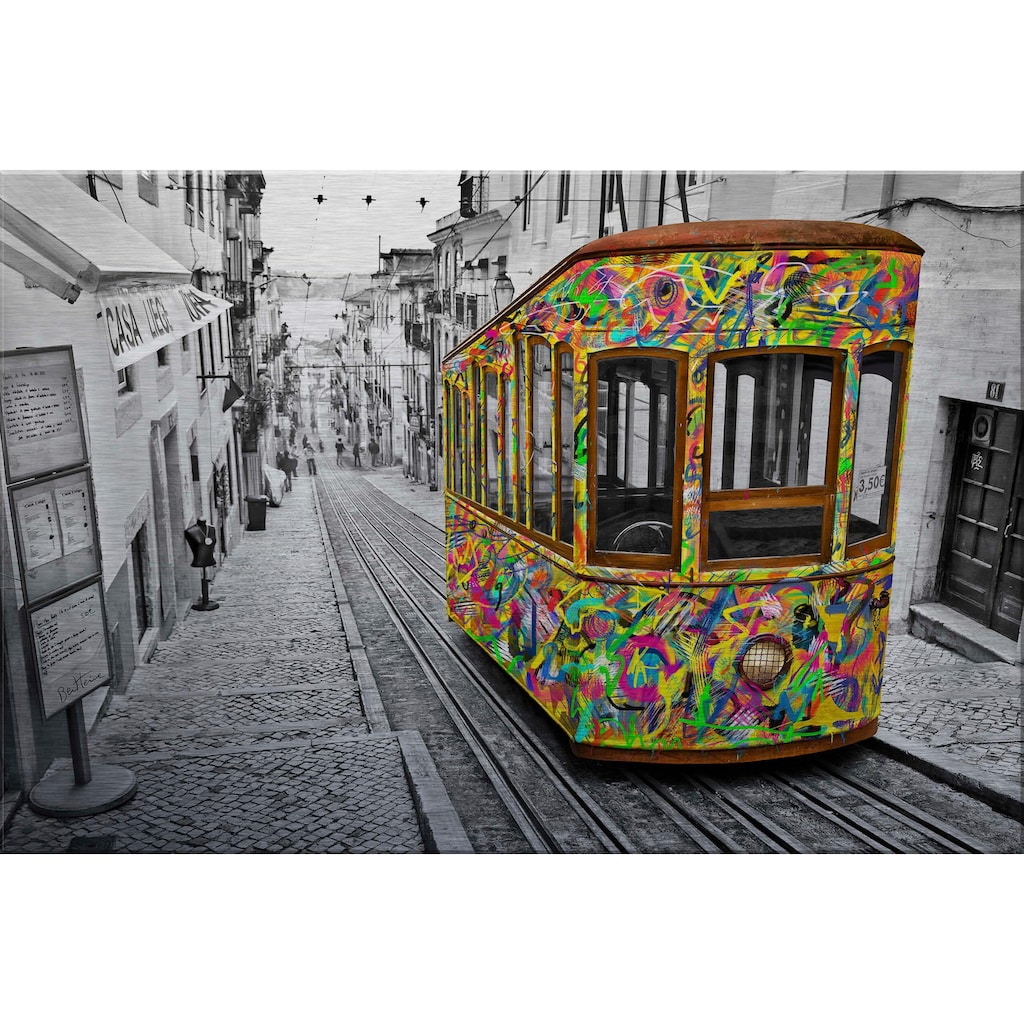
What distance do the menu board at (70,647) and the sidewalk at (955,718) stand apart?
369 centimetres

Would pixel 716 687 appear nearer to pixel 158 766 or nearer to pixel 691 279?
pixel 691 279

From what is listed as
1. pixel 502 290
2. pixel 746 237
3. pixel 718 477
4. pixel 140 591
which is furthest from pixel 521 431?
pixel 140 591

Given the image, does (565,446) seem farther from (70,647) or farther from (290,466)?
(70,647)

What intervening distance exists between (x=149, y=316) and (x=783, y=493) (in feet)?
9.84

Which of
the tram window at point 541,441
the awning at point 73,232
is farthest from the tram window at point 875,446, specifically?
the awning at point 73,232

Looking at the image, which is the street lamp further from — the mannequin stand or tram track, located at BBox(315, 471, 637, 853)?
the mannequin stand

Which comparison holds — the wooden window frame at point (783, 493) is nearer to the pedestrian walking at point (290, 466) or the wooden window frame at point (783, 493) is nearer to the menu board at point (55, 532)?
the pedestrian walking at point (290, 466)

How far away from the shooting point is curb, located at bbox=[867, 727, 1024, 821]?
4.38 m

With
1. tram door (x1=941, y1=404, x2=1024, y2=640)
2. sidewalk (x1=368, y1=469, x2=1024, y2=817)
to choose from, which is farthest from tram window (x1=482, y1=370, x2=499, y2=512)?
tram door (x1=941, y1=404, x2=1024, y2=640)

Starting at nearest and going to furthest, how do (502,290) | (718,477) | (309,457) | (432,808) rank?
(718,477) < (432,808) < (502,290) < (309,457)

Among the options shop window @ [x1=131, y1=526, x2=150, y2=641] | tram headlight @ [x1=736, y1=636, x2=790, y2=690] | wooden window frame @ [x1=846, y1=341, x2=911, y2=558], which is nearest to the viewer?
wooden window frame @ [x1=846, y1=341, x2=911, y2=558]

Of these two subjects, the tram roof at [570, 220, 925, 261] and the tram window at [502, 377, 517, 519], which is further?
the tram window at [502, 377, 517, 519]

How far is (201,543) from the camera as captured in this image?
197 inches

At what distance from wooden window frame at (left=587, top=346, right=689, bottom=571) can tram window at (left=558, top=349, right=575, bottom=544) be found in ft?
0.33
